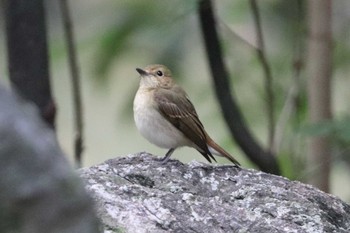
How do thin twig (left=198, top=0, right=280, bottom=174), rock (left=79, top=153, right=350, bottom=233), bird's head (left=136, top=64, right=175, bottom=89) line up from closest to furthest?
1. rock (left=79, top=153, right=350, bottom=233)
2. thin twig (left=198, top=0, right=280, bottom=174)
3. bird's head (left=136, top=64, right=175, bottom=89)

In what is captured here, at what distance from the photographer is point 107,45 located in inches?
197

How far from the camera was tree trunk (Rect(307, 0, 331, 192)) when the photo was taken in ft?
15.5

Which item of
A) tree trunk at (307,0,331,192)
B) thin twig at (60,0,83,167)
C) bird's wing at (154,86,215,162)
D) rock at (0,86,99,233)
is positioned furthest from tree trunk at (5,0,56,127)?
rock at (0,86,99,233)

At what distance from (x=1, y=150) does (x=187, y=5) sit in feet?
10.6

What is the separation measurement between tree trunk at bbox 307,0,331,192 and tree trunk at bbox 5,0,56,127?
1701 millimetres

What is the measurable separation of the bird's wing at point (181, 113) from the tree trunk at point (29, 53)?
158cm

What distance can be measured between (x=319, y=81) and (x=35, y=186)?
387 centimetres

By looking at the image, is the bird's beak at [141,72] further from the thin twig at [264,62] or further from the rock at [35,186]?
the rock at [35,186]

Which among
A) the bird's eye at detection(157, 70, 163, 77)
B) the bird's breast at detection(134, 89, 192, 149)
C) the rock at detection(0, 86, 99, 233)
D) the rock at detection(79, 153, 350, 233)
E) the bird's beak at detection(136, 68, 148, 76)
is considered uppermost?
the bird's eye at detection(157, 70, 163, 77)

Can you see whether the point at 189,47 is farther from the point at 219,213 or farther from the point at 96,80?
the point at 219,213

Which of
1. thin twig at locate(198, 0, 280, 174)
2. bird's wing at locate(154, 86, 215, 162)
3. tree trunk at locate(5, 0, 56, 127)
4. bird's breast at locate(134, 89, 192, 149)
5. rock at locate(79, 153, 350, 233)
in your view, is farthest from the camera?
bird's breast at locate(134, 89, 192, 149)

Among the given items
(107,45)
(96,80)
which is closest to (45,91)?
(107,45)

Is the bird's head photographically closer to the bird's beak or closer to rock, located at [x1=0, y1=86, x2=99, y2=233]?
the bird's beak

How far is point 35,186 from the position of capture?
1.07m
